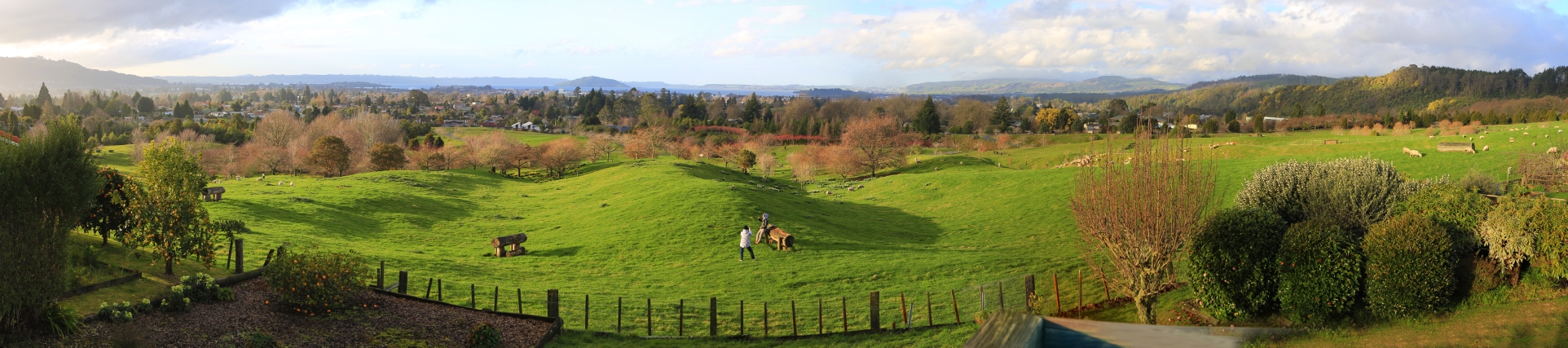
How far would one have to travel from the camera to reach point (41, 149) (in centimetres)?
1327

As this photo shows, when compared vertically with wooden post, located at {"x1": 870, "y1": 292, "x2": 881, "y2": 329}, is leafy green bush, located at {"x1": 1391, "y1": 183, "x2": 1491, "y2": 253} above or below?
above

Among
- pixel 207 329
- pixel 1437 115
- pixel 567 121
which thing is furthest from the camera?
pixel 567 121

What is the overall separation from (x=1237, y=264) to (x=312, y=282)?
19.7 metres

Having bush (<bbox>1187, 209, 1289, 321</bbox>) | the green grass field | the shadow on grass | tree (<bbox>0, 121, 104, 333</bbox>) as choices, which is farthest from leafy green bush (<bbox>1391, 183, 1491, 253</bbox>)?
tree (<bbox>0, 121, 104, 333</bbox>)

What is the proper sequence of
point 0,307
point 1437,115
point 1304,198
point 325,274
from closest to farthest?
point 0,307
point 325,274
point 1304,198
point 1437,115

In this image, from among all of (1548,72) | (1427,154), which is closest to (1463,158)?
(1427,154)

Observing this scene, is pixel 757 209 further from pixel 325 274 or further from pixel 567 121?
pixel 567 121

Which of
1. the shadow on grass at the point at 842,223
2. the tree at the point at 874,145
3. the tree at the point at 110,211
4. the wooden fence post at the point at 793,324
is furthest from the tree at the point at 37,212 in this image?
the tree at the point at 874,145

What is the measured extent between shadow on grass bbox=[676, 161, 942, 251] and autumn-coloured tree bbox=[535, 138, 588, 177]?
37.7 metres

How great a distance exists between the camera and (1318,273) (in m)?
15.3

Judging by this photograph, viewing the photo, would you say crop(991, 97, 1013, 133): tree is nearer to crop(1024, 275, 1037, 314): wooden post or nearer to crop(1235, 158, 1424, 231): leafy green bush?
crop(1235, 158, 1424, 231): leafy green bush

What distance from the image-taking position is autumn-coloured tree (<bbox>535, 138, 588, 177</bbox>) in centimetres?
8200

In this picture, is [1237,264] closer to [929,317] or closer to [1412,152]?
[929,317]

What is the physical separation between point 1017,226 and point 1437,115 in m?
97.3
